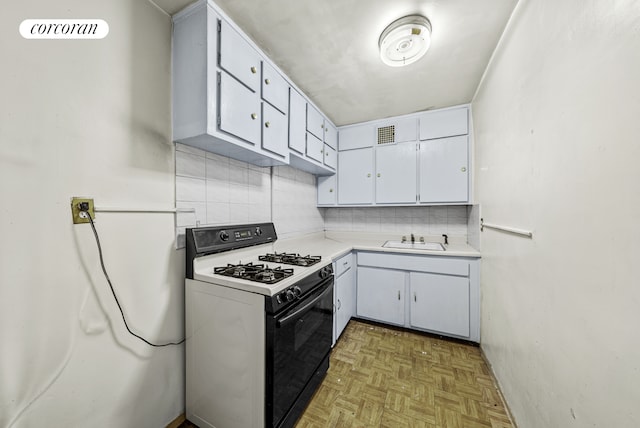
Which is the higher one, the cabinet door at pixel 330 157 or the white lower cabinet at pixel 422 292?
the cabinet door at pixel 330 157

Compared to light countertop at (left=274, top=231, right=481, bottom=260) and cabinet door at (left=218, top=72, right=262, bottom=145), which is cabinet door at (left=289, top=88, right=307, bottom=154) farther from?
light countertop at (left=274, top=231, right=481, bottom=260)

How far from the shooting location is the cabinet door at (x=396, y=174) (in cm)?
260

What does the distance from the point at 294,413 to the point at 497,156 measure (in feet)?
6.93

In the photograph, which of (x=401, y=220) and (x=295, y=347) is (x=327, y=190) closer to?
(x=401, y=220)

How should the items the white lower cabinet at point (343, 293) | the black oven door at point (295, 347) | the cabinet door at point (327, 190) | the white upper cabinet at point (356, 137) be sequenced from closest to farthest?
the black oven door at point (295, 347) < the white lower cabinet at point (343, 293) < the white upper cabinet at point (356, 137) < the cabinet door at point (327, 190)

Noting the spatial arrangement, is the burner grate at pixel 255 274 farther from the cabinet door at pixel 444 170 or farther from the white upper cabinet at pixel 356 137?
the white upper cabinet at pixel 356 137

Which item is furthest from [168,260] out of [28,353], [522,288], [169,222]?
[522,288]

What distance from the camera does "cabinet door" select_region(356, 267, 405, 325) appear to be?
232 cm

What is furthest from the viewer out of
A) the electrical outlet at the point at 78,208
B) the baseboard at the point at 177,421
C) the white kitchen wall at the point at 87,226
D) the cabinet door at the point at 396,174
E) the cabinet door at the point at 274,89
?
the cabinet door at the point at 396,174

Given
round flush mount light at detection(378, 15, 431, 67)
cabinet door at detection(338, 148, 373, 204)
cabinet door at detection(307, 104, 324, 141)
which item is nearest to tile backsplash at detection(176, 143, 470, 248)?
cabinet door at detection(338, 148, 373, 204)

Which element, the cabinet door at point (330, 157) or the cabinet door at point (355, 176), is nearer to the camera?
the cabinet door at point (330, 157)

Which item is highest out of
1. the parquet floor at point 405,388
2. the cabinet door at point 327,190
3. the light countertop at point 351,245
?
the cabinet door at point 327,190

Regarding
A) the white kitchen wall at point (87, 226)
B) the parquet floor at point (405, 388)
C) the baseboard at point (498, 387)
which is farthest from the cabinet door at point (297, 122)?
the baseboard at point (498, 387)

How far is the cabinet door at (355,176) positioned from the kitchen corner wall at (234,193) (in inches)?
21.7
